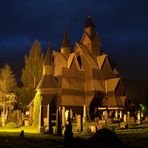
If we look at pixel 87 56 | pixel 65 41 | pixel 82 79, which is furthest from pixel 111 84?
pixel 65 41

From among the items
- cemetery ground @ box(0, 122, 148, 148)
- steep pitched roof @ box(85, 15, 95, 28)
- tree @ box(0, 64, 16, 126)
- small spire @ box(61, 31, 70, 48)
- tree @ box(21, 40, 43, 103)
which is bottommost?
cemetery ground @ box(0, 122, 148, 148)

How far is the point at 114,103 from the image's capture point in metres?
65.4

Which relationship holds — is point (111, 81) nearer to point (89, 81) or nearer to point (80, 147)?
point (89, 81)

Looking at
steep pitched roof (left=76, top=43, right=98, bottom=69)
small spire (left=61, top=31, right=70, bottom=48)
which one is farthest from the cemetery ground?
small spire (left=61, top=31, right=70, bottom=48)

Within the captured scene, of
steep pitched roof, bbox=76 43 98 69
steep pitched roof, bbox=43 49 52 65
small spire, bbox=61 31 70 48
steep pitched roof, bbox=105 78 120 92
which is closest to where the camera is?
steep pitched roof, bbox=43 49 52 65

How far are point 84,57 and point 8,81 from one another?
1602 cm

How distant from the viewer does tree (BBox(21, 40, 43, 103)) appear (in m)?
77.9

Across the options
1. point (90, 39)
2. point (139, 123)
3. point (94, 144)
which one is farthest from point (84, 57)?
point (94, 144)

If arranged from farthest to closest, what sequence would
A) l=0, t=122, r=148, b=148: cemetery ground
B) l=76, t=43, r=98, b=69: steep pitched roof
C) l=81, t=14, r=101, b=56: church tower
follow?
1. l=81, t=14, r=101, b=56: church tower
2. l=76, t=43, r=98, b=69: steep pitched roof
3. l=0, t=122, r=148, b=148: cemetery ground

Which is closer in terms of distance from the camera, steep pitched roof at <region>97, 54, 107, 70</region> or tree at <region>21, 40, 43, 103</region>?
steep pitched roof at <region>97, 54, 107, 70</region>

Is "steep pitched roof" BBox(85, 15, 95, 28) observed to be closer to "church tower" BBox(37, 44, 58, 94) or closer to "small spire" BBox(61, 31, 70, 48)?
"small spire" BBox(61, 31, 70, 48)

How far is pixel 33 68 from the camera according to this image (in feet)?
259

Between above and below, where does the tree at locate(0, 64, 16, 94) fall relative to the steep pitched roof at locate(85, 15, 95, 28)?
below

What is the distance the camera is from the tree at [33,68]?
256 feet
